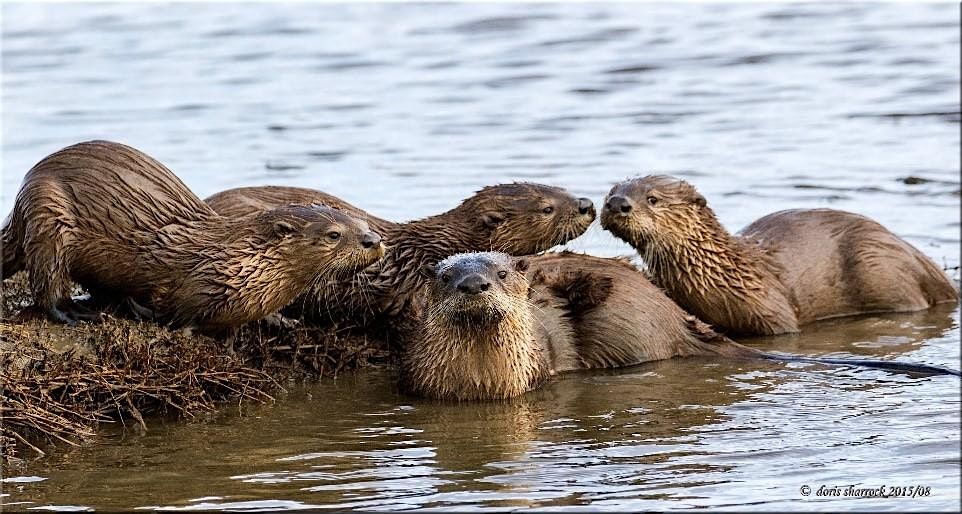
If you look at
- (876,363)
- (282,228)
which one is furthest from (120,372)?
(876,363)

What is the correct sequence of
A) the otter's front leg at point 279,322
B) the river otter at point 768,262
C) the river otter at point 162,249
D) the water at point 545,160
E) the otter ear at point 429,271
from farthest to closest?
1. the river otter at point 768,262
2. the otter's front leg at point 279,322
3. the river otter at point 162,249
4. the otter ear at point 429,271
5. the water at point 545,160

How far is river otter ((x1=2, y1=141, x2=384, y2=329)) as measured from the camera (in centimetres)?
596

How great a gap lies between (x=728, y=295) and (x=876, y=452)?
2.02 meters

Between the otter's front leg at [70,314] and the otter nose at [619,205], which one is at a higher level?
the otter nose at [619,205]

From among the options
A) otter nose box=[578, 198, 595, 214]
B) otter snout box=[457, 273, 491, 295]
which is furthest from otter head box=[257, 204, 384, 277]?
otter nose box=[578, 198, 595, 214]

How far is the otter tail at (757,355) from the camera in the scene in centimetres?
604

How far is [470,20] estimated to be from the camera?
1792 cm

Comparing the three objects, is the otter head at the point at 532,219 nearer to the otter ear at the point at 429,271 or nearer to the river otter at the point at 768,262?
the river otter at the point at 768,262

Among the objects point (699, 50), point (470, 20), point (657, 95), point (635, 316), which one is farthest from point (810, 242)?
point (470, 20)

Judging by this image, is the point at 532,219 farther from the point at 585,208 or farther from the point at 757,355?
the point at 757,355

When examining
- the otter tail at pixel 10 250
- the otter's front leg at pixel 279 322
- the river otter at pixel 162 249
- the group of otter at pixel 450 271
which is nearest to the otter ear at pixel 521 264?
the group of otter at pixel 450 271

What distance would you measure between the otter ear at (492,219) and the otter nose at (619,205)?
498 mm

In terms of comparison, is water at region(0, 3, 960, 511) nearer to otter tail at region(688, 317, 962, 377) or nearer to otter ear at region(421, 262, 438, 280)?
otter tail at region(688, 317, 962, 377)

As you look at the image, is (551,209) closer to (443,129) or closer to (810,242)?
(810,242)
